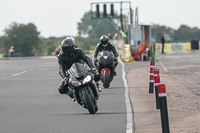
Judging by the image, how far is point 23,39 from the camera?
11481 centimetres

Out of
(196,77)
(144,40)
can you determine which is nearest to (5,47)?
(144,40)

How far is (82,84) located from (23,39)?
103288mm

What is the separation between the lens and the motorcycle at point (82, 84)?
1261cm

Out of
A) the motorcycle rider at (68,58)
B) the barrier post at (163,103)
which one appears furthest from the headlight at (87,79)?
the barrier post at (163,103)

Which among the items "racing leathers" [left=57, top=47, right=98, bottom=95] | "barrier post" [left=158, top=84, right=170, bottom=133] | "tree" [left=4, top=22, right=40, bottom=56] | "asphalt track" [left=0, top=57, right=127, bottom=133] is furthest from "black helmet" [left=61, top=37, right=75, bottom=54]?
"tree" [left=4, top=22, right=40, bottom=56]

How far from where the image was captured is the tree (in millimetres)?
113562

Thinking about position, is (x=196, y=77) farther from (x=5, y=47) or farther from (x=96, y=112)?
(x=5, y=47)

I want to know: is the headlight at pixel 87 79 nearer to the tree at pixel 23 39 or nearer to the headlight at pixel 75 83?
the headlight at pixel 75 83

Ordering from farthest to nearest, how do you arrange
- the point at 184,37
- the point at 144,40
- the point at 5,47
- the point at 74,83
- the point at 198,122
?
1. the point at 184,37
2. the point at 5,47
3. the point at 144,40
4. the point at 74,83
5. the point at 198,122

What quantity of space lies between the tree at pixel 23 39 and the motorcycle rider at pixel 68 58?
97912 millimetres

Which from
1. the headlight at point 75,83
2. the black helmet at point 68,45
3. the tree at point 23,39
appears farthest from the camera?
the tree at point 23,39

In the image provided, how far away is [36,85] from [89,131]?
12641mm

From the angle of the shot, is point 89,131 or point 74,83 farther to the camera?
point 74,83

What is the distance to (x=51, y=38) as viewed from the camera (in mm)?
199625
